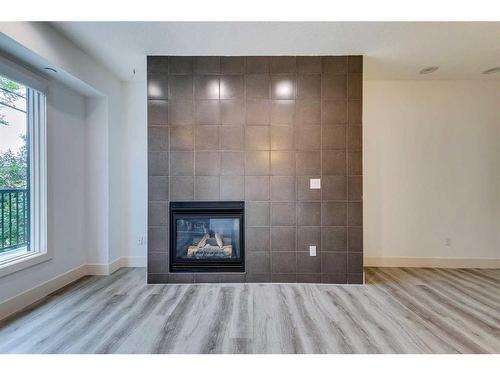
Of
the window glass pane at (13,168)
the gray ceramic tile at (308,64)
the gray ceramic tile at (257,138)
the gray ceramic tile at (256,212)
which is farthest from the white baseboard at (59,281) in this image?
the gray ceramic tile at (308,64)

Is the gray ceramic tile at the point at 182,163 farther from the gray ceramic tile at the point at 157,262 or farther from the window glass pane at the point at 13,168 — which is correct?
the window glass pane at the point at 13,168

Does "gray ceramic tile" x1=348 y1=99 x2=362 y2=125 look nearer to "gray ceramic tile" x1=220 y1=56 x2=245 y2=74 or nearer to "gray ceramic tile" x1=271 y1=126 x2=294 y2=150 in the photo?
"gray ceramic tile" x1=271 y1=126 x2=294 y2=150

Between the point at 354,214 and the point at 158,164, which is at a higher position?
the point at 158,164

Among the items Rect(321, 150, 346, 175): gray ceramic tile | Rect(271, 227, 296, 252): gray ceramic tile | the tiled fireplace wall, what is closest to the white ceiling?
the tiled fireplace wall

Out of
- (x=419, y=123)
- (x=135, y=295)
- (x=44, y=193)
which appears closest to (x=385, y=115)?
(x=419, y=123)

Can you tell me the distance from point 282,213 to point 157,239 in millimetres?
1529

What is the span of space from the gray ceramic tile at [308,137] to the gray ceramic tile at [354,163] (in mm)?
395

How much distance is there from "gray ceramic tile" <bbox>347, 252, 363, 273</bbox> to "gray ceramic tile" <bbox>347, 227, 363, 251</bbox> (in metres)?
0.08

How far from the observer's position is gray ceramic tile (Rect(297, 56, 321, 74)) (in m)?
3.07

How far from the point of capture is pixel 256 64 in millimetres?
3072

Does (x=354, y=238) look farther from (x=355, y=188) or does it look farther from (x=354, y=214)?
(x=355, y=188)

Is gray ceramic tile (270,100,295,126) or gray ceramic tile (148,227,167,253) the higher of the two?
gray ceramic tile (270,100,295,126)

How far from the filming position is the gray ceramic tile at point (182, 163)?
3.07 meters

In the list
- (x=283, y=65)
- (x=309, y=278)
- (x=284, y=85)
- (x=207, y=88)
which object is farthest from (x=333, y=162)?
(x=207, y=88)
